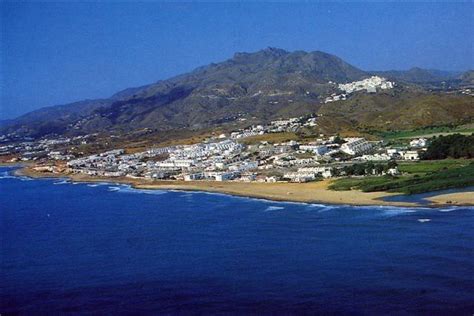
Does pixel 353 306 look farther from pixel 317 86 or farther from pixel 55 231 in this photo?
pixel 317 86

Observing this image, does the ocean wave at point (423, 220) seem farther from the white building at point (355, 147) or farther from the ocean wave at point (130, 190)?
the white building at point (355, 147)

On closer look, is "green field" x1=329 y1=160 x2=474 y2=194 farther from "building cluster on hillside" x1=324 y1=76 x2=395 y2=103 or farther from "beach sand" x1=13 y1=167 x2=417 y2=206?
"building cluster on hillside" x1=324 y1=76 x2=395 y2=103

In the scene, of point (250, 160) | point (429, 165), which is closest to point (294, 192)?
point (429, 165)

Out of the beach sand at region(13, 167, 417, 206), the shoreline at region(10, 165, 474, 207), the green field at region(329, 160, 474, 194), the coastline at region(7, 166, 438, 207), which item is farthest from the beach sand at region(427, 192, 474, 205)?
the green field at region(329, 160, 474, 194)

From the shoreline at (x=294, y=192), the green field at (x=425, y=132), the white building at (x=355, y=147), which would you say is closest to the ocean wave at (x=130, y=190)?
the shoreline at (x=294, y=192)

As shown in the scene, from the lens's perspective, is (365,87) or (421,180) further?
(365,87)

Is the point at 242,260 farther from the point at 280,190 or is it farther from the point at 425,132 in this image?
the point at 425,132

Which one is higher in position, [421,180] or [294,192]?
[421,180]
